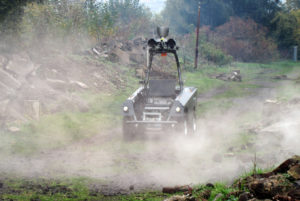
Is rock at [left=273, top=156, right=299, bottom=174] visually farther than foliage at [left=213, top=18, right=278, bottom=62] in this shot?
No

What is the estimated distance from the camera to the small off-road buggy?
9.75m

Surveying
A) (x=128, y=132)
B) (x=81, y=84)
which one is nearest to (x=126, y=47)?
(x=81, y=84)

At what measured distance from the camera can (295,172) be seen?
4.93 meters

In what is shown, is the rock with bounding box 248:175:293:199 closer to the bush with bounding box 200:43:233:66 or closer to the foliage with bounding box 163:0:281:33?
the bush with bounding box 200:43:233:66

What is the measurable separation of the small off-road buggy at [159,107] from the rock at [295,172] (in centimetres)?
485

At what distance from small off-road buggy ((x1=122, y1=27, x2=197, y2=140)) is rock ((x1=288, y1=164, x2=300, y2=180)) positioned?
4.85 metres

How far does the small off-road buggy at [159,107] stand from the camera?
384 inches

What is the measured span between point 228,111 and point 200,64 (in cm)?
2011

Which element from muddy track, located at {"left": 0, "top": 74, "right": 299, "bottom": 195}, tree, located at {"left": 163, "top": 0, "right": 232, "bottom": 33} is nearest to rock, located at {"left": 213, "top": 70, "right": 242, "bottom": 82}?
muddy track, located at {"left": 0, "top": 74, "right": 299, "bottom": 195}

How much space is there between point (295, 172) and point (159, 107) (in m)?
6.26

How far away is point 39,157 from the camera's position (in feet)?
28.7

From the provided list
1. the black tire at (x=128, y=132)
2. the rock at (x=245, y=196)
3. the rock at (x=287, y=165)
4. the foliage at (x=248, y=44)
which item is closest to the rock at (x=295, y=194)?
the rock at (x=245, y=196)

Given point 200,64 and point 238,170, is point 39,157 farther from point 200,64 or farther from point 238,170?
point 200,64

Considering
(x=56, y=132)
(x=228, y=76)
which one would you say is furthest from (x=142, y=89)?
(x=228, y=76)
